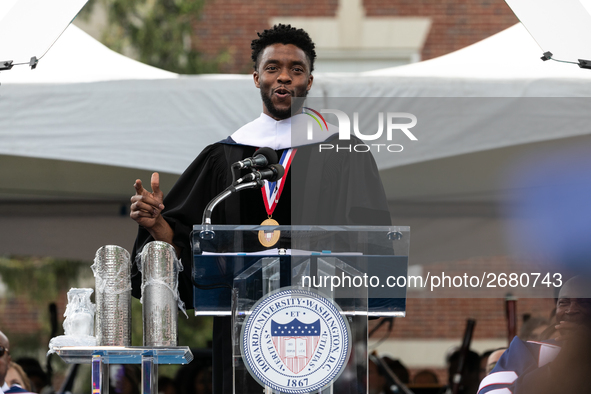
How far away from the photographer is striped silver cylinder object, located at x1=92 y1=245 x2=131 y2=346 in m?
2.46

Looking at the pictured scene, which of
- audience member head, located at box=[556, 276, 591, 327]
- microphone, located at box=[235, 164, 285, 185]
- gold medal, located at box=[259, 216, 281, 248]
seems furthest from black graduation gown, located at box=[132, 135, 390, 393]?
audience member head, located at box=[556, 276, 591, 327]

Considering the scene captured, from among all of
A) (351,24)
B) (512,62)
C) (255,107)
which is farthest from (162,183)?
(351,24)

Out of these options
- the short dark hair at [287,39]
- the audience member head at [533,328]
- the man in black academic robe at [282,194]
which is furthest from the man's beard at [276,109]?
the audience member head at [533,328]

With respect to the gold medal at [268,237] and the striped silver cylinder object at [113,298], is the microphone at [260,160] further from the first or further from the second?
the striped silver cylinder object at [113,298]

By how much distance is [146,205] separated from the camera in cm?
273

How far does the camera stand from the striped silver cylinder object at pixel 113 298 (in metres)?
2.46

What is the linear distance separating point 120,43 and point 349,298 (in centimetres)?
856

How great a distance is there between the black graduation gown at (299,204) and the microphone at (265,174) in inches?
12.5

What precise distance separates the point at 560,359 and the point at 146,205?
155 centimetres

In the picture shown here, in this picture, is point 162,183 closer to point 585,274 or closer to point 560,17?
point 560,17

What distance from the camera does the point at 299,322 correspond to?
7.52 ft

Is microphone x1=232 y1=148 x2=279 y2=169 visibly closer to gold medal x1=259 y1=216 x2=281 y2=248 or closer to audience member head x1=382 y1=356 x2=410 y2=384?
gold medal x1=259 y1=216 x2=281 y2=248

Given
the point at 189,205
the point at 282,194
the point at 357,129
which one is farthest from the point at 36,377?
the point at 357,129

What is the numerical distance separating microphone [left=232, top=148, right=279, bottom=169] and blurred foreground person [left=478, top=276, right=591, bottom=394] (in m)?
1.08
